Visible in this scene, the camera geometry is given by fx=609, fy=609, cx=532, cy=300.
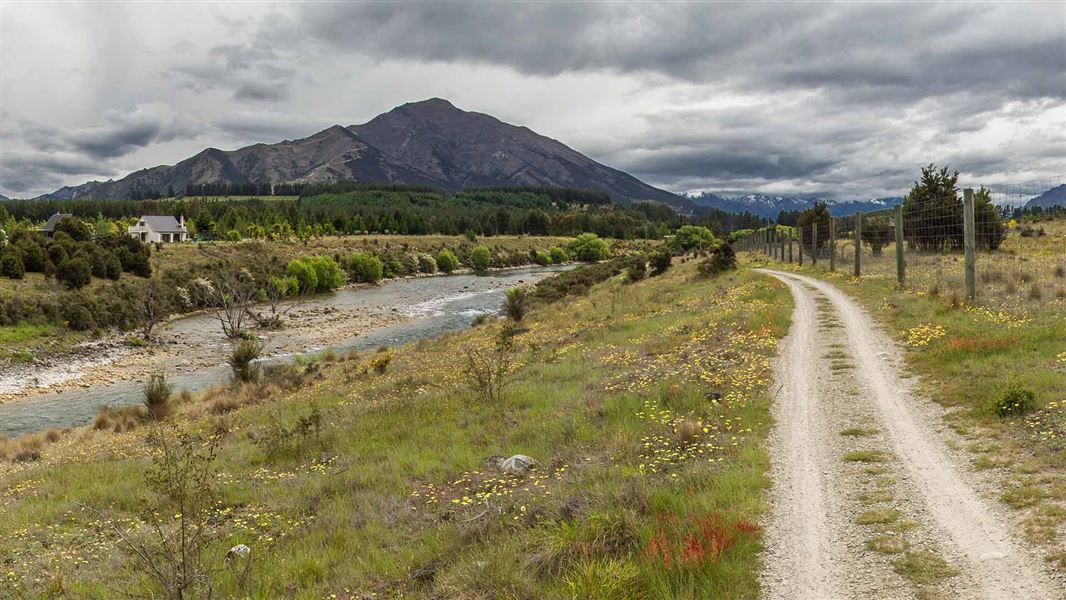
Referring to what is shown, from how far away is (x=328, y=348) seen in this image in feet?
148

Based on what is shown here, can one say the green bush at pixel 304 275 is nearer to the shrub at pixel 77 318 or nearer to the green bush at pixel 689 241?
the shrub at pixel 77 318

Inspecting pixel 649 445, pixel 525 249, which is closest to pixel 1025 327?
pixel 649 445

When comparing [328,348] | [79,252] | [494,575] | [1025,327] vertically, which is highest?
[79,252]

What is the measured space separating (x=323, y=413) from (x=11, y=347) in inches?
1475

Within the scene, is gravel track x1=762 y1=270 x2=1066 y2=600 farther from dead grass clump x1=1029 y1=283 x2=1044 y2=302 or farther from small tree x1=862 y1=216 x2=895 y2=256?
small tree x1=862 y1=216 x2=895 y2=256

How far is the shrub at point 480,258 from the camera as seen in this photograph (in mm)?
129875

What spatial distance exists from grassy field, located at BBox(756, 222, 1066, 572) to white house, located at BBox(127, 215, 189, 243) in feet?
424

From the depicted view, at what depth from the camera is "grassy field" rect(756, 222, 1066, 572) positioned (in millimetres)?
6457

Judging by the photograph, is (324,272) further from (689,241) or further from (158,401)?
(689,241)

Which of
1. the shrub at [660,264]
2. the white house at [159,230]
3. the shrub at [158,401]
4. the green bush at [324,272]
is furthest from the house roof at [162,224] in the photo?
the shrub at [158,401]

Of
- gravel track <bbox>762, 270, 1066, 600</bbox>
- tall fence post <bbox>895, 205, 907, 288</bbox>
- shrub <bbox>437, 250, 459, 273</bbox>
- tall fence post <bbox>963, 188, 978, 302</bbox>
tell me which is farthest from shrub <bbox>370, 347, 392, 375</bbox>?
shrub <bbox>437, 250, 459, 273</bbox>

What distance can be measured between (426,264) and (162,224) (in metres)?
54.3

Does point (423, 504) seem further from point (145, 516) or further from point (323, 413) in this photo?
point (323, 413)

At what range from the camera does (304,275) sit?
8344cm
